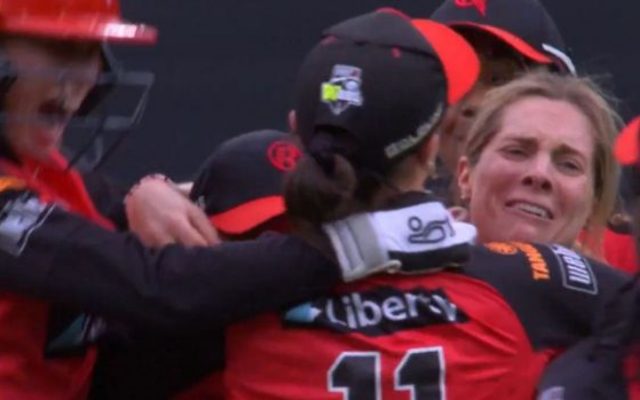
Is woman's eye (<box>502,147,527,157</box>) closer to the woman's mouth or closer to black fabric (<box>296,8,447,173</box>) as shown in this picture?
the woman's mouth

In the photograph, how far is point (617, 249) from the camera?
3121mm

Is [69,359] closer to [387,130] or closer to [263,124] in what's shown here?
[387,130]

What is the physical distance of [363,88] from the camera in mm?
1970

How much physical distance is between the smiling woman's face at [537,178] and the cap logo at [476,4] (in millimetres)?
544

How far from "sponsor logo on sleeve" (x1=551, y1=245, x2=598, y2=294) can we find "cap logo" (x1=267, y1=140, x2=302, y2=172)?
318mm

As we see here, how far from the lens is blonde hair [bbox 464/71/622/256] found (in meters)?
2.57

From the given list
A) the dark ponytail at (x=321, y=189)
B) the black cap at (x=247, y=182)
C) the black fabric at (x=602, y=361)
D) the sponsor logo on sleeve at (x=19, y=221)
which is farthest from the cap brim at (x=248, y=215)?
the black fabric at (x=602, y=361)

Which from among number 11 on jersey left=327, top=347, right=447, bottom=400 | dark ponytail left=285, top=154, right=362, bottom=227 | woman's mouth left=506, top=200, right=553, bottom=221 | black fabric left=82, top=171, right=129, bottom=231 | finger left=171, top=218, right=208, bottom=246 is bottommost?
woman's mouth left=506, top=200, right=553, bottom=221

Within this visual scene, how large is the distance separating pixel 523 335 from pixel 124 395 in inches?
19.1

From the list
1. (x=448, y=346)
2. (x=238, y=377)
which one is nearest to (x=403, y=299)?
(x=448, y=346)

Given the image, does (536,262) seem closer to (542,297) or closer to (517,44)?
(542,297)

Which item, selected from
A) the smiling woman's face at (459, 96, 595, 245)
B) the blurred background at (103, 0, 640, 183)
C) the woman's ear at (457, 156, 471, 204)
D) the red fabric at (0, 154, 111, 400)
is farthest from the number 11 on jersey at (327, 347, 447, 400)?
the blurred background at (103, 0, 640, 183)

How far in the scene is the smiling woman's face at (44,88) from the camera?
200 centimetres

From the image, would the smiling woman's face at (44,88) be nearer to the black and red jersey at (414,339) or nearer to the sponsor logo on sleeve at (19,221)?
the sponsor logo on sleeve at (19,221)
